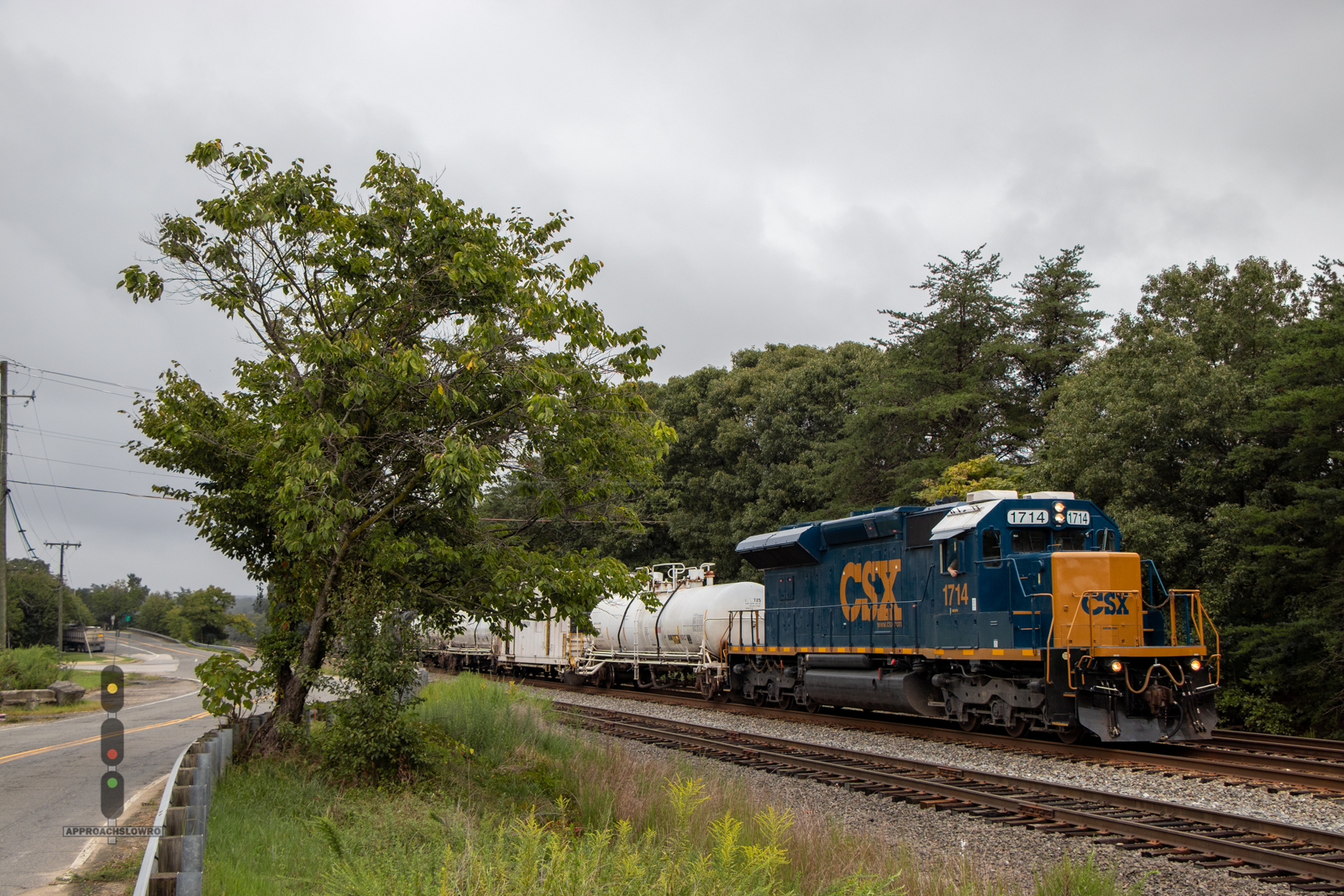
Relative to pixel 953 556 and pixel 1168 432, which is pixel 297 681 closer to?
pixel 953 556

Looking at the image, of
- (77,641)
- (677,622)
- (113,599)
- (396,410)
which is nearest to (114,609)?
(113,599)

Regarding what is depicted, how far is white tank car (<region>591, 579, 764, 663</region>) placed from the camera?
979 inches

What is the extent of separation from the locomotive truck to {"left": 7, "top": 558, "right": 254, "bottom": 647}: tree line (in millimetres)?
10756

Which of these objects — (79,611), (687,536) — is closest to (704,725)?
(687,536)

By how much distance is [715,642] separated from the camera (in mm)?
24828

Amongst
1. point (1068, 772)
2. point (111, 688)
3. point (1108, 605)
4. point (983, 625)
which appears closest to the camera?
point (111, 688)

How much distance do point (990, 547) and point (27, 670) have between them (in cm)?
2782

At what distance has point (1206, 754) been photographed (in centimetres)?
1374

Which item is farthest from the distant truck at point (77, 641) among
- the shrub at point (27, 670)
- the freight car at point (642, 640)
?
the freight car at point (642, 640)

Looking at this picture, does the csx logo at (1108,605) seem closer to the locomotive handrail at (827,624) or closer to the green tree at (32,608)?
the locomotive handrail at (827,624)

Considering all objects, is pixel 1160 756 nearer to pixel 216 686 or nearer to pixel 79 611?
pixel 216 686

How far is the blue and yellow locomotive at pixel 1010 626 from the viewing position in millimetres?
13805

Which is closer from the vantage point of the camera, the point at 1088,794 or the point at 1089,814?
the point at 1089,814

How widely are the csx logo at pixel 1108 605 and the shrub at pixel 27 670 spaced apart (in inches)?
1108
